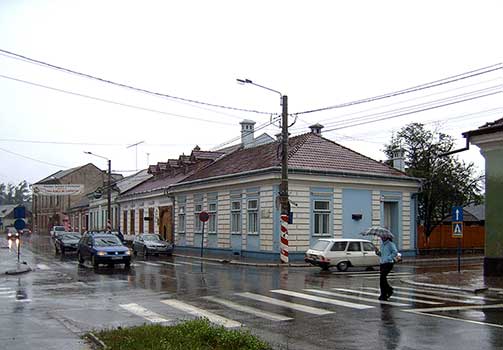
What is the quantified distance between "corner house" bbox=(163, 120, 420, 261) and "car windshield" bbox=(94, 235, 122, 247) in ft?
28.1

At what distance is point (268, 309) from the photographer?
13.6 m

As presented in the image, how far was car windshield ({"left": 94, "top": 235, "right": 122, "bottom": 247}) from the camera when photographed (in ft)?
93.8

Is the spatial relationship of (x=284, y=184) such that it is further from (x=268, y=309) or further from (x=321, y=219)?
(x=268, y=309)

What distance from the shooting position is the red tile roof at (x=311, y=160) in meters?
34.4

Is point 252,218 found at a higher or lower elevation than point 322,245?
higher

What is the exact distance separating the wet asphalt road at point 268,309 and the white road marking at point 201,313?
2 centimetres

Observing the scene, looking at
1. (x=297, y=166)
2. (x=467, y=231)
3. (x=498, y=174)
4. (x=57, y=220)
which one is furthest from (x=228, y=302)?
(x=57, y=220)

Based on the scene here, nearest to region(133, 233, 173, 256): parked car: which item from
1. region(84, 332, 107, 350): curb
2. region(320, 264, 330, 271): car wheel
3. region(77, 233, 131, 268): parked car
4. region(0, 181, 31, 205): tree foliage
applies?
region(77, 233, 131, 268): parked car

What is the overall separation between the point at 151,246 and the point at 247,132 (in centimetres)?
1213

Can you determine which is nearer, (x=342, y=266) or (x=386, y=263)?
(x=386, y=263)

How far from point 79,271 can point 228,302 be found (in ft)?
42.2

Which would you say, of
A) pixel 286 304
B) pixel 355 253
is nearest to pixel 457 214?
pixel 355 253

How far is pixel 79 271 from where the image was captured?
84.2ft

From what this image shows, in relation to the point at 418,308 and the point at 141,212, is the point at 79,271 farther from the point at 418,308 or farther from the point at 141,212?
the point at 141,212
